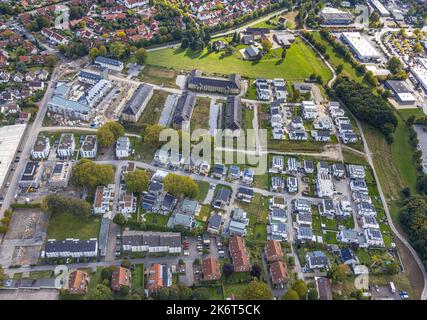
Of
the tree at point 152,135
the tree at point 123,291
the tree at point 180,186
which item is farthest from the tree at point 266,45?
the tree at point 123,291

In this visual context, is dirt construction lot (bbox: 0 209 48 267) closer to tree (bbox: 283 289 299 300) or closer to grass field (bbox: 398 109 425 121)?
tree (bbox: 283 289 299 300)

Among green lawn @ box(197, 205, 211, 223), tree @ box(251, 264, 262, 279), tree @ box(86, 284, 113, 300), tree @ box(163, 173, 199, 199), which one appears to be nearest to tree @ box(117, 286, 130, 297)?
tree @ box(86, 284, 113, 300)

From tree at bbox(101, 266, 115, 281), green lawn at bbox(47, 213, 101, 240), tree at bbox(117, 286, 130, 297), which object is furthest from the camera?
green lawn at bbox(47, 213, 101, 240)

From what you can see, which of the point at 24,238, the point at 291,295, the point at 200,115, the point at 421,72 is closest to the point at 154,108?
the point at 200,115

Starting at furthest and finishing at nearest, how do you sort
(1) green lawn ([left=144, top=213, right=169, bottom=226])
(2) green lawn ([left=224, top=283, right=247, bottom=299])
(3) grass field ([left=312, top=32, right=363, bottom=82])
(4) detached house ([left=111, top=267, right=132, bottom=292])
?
(3) grass field ([left=312, top=32, right=363, bottom=82]) < (1) green lawn ([left=144, top=213, right=169, bottom=226]) < (2) green lawn ([left=224, top=283, right=247, bottom=299]) < (4) detached house ([left=111, top=267, right=132, bottom=292])

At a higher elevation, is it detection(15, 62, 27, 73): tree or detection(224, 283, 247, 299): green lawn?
detection(224, 283, 247, 299): green lawn

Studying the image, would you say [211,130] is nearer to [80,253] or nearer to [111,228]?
[111,228]

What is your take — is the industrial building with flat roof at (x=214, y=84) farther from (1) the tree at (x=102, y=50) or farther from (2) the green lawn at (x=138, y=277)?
(2) the green lawn at (x=138, y=277)

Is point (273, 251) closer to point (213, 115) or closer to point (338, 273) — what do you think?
point (338, 273)
